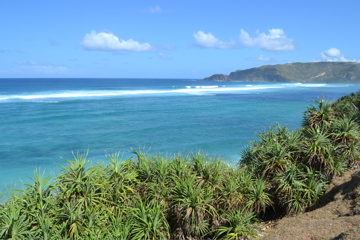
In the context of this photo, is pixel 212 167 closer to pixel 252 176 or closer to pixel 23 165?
pixel 252 176

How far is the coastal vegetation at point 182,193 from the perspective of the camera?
8.54 m

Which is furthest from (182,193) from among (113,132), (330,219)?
(113,132)

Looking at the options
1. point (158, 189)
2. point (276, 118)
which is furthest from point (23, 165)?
point (276, 118)

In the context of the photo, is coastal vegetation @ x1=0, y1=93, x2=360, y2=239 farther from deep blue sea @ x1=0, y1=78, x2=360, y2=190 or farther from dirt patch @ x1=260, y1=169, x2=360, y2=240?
deep blue sea @ x1=0, y1=78, x2=360, y2=190

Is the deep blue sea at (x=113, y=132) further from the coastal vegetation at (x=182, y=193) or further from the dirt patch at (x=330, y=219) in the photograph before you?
the dirt patch at (x=330, y=219)

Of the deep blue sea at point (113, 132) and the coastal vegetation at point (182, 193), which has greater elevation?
the coastal vegetation at point (182, 193)

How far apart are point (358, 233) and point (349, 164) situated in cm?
532

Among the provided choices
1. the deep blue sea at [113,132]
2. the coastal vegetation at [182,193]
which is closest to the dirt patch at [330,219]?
the coastal vegetation at [182,193]

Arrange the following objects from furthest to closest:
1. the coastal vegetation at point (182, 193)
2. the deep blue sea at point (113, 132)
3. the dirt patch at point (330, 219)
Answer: the deep blue sea at point (113, 132) → the dirt patch at point (330, 219) → the coastal vegetation at point (182, 193)

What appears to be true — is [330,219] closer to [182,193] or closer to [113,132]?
[182,193]

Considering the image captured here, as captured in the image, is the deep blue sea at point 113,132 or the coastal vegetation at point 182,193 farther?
the deep blue sea at point 113,132

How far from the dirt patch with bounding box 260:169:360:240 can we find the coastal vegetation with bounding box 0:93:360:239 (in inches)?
12.4

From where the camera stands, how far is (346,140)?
12.5 m

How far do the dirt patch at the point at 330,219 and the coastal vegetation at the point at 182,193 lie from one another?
0.32 meters
